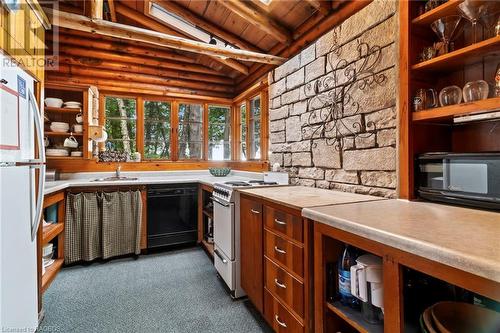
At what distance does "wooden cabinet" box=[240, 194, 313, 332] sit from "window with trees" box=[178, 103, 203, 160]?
253 centimetres

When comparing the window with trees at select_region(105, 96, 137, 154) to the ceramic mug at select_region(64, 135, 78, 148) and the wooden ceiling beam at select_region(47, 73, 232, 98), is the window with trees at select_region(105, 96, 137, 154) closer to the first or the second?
the wooden ceiling beam at select_region(47, 73, 232, 98)

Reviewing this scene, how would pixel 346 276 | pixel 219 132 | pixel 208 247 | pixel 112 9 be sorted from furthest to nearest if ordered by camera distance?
pixel 219 132 < pixel 112 9 < pixel 208 247 < pixel 346 276

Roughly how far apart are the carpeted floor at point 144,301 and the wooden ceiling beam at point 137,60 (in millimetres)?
3014

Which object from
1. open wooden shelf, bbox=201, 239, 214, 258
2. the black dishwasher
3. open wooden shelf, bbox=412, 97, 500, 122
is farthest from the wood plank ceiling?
open wooden shelf, bbox=201, 239, 214, 258

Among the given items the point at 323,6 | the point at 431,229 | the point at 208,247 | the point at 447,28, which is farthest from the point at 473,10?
the point at 208,247

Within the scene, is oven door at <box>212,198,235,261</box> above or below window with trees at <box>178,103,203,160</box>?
below

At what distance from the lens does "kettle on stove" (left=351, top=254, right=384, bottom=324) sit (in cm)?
99

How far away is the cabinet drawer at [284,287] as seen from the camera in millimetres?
1358

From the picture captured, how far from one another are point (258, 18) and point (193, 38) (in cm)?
146

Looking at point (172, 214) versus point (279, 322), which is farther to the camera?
point (172, 214)

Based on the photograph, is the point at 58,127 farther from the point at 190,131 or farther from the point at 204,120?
the point at 204,120

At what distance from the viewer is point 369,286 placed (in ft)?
3.34

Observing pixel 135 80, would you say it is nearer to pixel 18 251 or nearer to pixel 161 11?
pixel 161 11

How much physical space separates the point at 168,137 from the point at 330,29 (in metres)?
3.06
